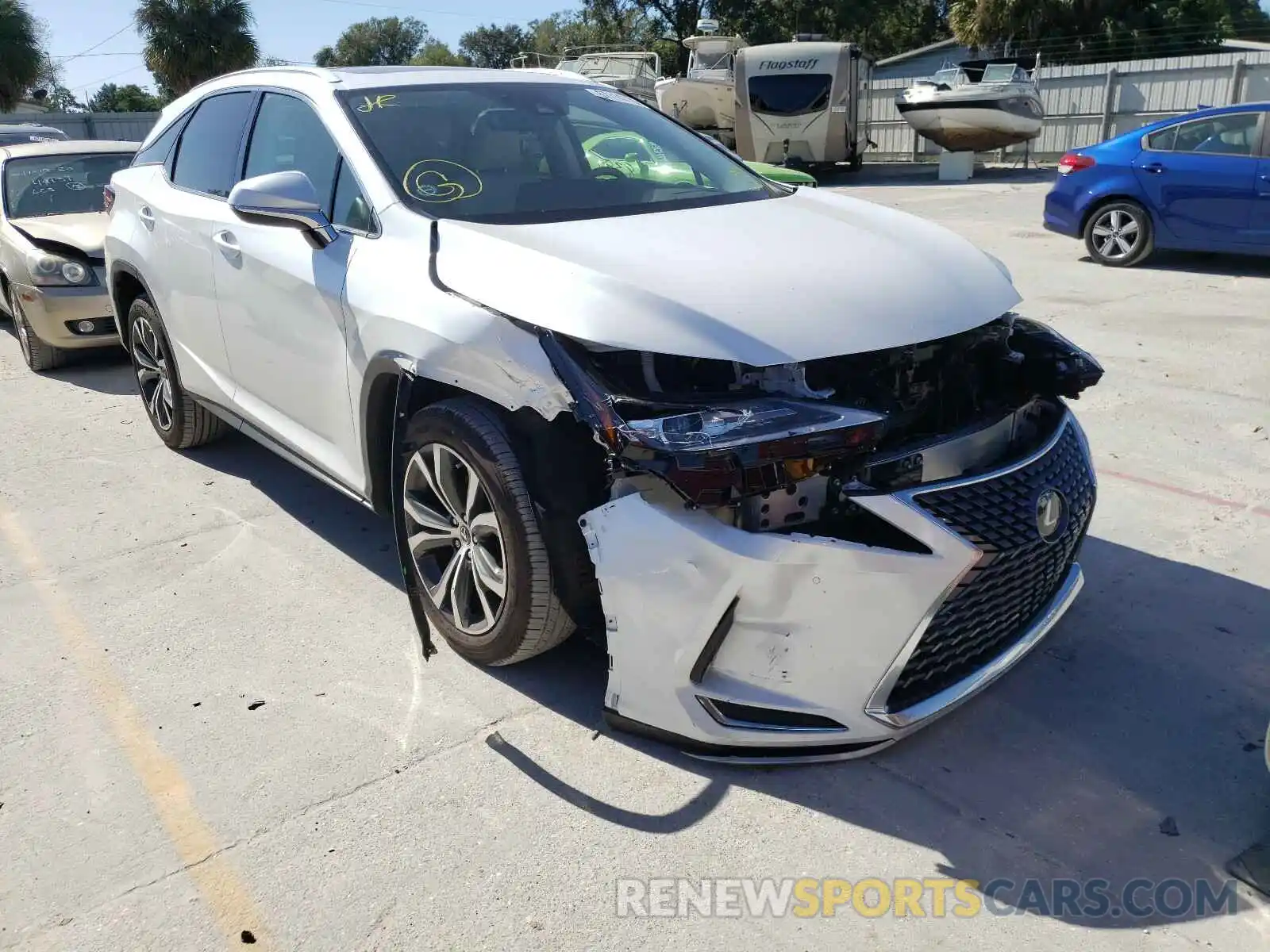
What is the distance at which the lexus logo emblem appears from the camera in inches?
112

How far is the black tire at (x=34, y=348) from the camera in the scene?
7746 millimetres

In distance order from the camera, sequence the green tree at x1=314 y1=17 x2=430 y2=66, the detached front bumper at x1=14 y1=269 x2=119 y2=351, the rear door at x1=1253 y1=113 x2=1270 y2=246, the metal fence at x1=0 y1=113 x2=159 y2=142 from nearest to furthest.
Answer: the detached front bumper at x1=14 y1=269 x2=119 y2=351, the rear door at x1=1253 y1=113 x2=1270 y2=246, the metal fence at x1=0 y1=113 x2=159 y2=142, the green tree at x1=314 y1=17 x2=430 y2=66

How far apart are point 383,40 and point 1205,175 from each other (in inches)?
3728

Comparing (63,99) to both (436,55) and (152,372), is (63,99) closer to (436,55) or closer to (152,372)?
(436,55)

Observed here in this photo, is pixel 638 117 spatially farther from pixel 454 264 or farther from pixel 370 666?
pixel 370 666

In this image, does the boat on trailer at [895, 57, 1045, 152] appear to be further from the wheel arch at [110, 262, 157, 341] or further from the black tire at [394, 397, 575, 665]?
the black tire at [394, 397, 575, 665]

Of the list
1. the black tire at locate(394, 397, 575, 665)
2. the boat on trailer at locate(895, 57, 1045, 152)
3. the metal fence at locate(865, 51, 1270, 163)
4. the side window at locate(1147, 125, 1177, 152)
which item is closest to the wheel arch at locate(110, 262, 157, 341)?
the black tire at locate(394, 397, 575, 665)

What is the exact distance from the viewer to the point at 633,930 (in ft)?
8.03

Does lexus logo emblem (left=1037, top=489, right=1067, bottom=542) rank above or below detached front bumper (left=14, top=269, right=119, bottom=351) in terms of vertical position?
above

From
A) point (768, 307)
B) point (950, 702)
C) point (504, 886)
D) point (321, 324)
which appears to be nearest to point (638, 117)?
point (321, 324)

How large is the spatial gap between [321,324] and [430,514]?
0.82 m

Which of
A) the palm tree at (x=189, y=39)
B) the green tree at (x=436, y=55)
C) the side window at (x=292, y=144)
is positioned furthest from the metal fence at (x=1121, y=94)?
the green tree at (x=436, y=55)

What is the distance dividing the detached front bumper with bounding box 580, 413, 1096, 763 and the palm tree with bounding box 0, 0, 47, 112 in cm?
4146

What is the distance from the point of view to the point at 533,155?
3.94 metres
